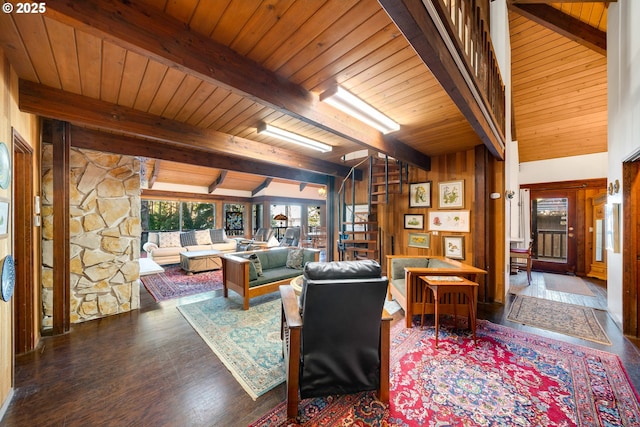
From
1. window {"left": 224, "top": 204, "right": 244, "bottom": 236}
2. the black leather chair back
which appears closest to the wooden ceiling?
the black leather chair back

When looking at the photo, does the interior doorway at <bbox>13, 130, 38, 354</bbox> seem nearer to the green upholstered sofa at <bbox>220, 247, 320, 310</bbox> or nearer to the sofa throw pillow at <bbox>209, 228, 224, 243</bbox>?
the green upholstered sofa at <bbox>220, 247, 320, 310</bbox>

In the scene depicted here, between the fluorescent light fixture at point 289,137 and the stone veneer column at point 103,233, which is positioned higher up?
the fluorescent light fixture at point 289,137

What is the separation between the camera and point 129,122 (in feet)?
8.38

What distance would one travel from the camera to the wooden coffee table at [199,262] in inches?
222

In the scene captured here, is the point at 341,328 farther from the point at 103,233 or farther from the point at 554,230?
the point at 554,230

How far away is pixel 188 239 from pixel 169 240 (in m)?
0.46

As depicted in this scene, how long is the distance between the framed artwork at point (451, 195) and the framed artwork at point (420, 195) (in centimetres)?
21

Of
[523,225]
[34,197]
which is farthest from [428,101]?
[523,225]

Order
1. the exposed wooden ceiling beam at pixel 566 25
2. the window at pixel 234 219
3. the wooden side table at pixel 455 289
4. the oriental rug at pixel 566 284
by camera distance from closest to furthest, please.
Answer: the wooden side table at pixel 455 289 → the exposed wooden ceiling beam at pixel 566 25 → the oriental rug at pixel 566 284 → the window at pixel 234 219

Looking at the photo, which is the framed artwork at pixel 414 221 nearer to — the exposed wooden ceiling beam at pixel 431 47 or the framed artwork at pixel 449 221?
the framed artwork at pixel 449 221

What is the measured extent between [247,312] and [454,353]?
8.22ft

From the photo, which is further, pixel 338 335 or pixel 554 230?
pixel 554 230

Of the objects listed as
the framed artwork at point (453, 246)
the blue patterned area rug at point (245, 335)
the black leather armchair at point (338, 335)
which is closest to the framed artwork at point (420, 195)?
the framed artwork at point (453, 246)

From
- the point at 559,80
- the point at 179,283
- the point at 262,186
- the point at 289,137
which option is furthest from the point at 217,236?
the point at 559,80
